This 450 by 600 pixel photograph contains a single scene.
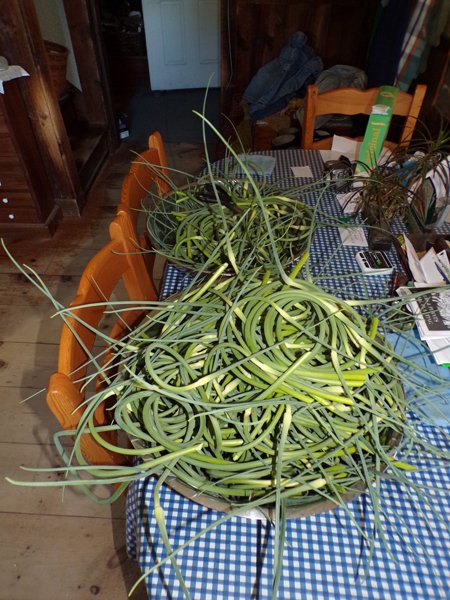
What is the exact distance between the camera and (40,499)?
1.22 m

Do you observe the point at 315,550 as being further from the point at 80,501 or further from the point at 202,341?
the point at 80,501

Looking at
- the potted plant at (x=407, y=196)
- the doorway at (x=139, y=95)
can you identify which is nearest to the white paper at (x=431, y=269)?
the potted plant at (x=407, y=196)

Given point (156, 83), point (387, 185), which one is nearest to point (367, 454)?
point (387, 185)

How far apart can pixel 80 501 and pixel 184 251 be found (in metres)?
0.80

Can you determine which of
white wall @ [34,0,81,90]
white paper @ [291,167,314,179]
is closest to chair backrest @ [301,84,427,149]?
Result: white paper @ [291,167,314,179]

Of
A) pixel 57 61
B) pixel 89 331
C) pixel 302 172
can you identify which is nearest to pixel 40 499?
pixel 89 331

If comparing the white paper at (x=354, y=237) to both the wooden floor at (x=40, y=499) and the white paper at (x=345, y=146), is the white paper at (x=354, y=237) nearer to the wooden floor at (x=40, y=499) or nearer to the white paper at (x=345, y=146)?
the white paper at (x=345, y=146)

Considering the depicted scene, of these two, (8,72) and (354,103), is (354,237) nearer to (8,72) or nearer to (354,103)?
(354,103)

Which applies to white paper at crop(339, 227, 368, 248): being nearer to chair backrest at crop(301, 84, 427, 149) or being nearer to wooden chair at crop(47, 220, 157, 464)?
wooden chair at crop(47, 220, 157, 464)

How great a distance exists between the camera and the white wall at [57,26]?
240 cm

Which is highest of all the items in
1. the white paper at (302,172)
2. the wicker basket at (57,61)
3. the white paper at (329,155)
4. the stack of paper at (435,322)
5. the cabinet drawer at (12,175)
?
the stack of paper at (435,322)

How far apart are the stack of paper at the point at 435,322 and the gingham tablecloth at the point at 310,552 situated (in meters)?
0.20

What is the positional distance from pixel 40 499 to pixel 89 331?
0.73 m

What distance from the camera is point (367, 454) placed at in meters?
0.54
